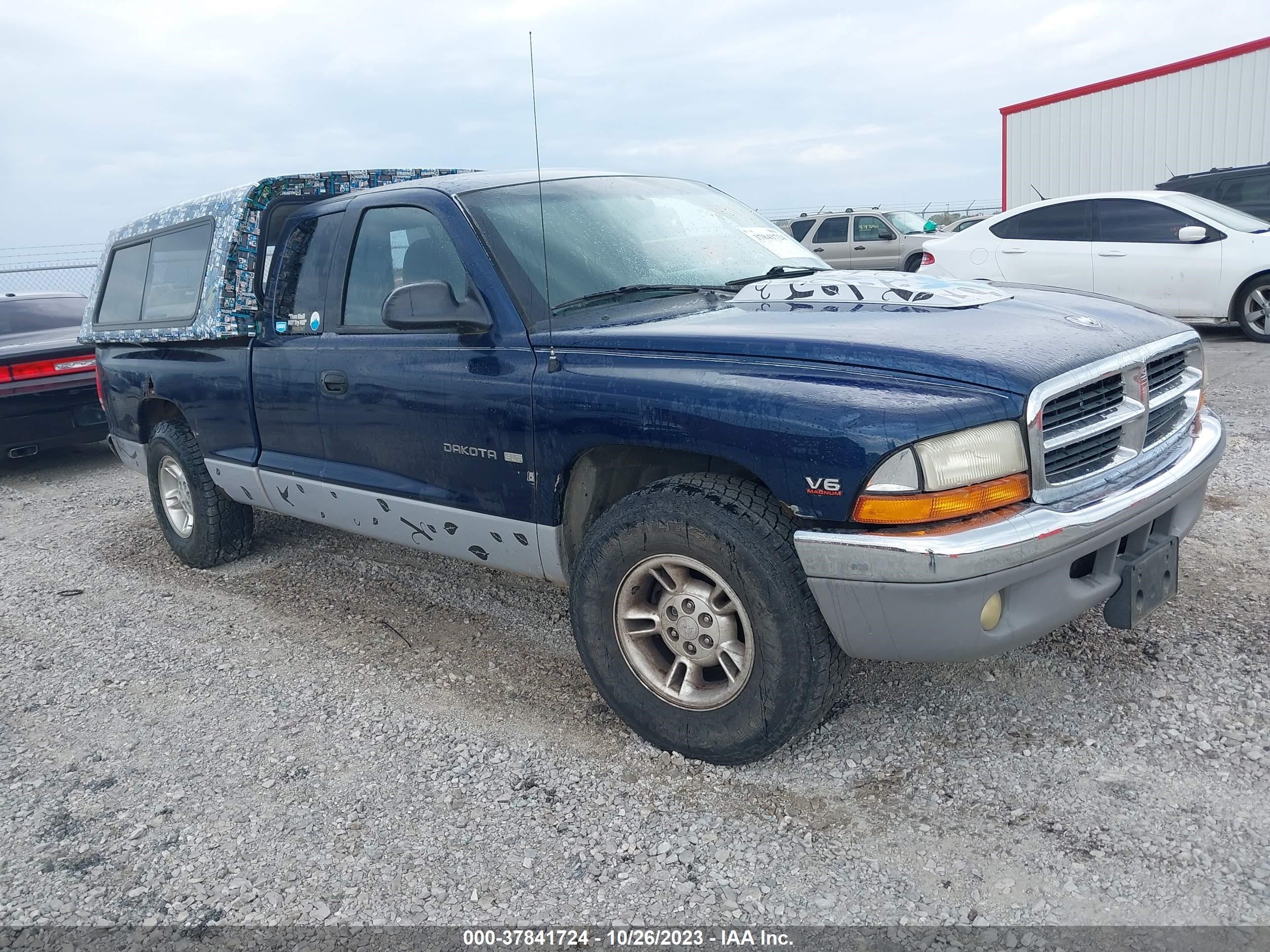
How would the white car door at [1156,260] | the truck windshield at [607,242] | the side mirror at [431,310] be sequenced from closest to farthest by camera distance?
the side mirror at [431,310] < the truck windshield at [607,242] < the white car door at [1156,260]

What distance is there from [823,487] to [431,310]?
1512 mm

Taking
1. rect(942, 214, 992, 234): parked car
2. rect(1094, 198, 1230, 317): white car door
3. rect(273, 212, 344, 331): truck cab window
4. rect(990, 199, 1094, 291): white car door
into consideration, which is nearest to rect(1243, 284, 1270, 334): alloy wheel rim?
rect(1094, 198, 1230, 317): white car door

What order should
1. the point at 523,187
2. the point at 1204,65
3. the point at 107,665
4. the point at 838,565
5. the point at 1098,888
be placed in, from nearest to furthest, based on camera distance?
1. the point at 1098,888
2. the point at 838,565
3. the point at 523,187
4. the point at 107,665
5. the point at 1204,65

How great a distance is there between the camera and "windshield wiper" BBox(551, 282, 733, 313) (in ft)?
11.1

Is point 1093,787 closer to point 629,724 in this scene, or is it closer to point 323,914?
point 629,724

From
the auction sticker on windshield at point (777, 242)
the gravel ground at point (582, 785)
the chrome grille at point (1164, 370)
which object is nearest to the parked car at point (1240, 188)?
the gravel ground at point (582, 785)

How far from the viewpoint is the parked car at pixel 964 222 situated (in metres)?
19.6

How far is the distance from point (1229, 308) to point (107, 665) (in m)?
9.84

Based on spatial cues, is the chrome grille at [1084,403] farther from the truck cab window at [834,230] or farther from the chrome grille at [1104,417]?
the truck cab window at [834,230]

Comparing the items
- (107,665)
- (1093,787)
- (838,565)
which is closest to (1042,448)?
(838,565)

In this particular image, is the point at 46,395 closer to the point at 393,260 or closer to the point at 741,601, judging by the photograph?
the point at 393,260

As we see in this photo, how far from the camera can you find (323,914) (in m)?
2.46

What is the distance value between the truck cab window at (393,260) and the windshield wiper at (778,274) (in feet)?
3.18

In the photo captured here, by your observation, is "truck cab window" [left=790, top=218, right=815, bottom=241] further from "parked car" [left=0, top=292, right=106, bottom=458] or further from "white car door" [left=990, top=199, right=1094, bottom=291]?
"parked car" [left=0, top=292, right=106, bottom=458]
